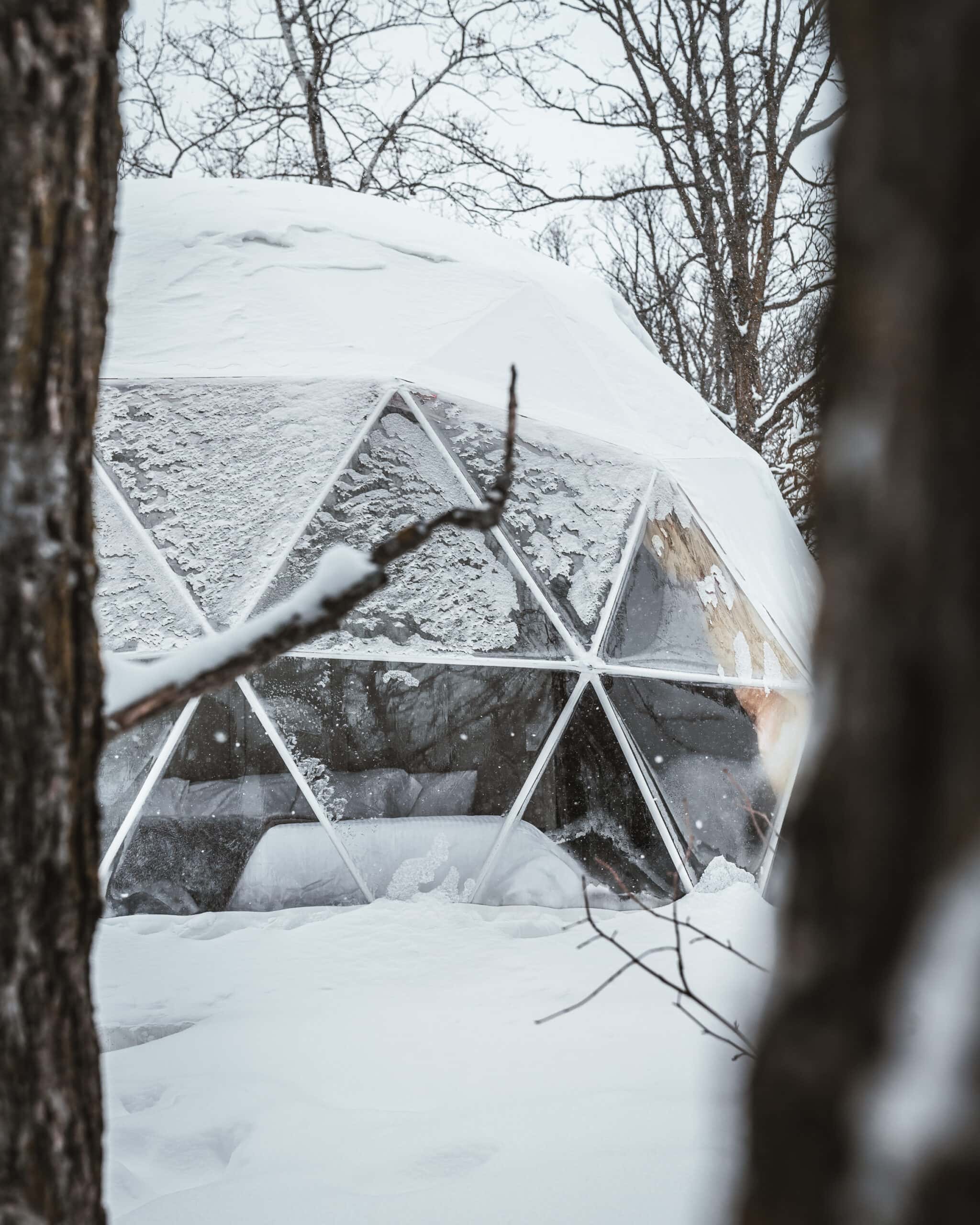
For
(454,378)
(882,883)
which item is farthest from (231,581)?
(882,883)

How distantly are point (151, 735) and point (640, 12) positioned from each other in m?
12.1

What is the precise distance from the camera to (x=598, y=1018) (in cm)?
308

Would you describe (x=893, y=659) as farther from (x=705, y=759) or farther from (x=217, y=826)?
(x=705, y=759)

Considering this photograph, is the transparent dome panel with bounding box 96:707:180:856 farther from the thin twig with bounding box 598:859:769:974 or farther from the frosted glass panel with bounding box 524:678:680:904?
the thin twig with bounding box 598:859:769:974

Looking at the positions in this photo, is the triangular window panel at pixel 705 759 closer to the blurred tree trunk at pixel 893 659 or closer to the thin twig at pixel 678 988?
the thin twig at pixel 678 988

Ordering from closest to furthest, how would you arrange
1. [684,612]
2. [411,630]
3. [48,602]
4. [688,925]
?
[48,602]
[688,925]
[411,630]
[684,612]

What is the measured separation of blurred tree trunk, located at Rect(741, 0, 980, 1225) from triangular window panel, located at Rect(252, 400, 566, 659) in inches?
164

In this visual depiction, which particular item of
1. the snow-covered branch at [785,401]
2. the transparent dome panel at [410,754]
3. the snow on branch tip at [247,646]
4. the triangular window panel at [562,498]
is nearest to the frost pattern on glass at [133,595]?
the transparent dome panel at [410,754]

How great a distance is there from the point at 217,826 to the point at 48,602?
372 centimetres

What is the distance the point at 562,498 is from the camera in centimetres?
500

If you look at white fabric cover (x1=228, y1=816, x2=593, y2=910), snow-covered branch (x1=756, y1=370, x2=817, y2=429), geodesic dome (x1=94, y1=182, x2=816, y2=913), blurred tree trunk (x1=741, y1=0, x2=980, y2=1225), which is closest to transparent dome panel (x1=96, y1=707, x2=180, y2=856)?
geodesic dome (x1=94, y1=182, x2=816, y2=913)

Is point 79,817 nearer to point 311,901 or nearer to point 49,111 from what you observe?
point 49,111

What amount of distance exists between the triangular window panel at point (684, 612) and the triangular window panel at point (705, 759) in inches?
5.3

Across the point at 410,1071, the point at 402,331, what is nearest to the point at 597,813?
the point at 410,1071
